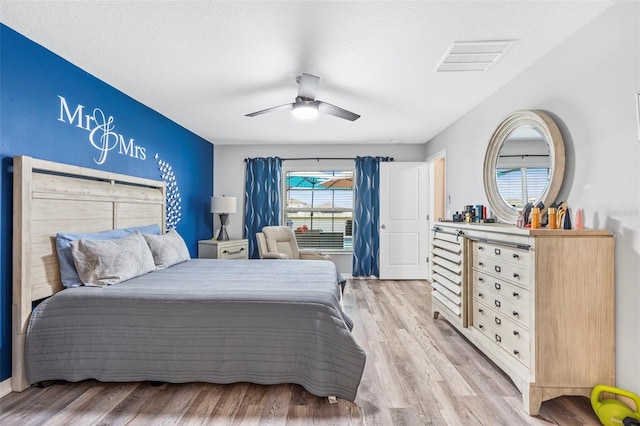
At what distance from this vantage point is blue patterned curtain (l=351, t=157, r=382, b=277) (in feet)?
17.9

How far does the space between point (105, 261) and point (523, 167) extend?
3.32m

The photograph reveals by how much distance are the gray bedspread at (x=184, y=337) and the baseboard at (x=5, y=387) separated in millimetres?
110

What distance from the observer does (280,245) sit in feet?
15.2

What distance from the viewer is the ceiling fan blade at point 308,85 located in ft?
8.33

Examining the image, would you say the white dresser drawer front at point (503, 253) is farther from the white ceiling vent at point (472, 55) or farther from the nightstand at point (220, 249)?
the nightstand at point (220, 249)

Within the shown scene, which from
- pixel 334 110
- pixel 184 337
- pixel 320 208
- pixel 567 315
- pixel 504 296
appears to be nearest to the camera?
pixel 567 315

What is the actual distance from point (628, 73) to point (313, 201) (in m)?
4.45

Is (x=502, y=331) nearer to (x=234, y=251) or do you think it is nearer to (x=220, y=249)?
(x=220, y=249)

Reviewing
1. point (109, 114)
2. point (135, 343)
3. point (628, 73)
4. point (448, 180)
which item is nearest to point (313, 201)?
point (448, 180)

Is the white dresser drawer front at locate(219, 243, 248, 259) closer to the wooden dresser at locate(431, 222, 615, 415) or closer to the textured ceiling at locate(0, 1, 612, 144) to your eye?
the textured ceiling at locate(0, 1, 612, 144)

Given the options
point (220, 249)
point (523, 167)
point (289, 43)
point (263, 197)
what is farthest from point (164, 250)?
point (523, 167)

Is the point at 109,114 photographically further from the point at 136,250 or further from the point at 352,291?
the point at 352,291

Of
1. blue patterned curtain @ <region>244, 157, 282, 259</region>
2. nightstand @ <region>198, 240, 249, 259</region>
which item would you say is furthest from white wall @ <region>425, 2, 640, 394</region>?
nightstand @ <region>198, 240, 249, 259</region>

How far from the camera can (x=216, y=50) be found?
7.57ft
